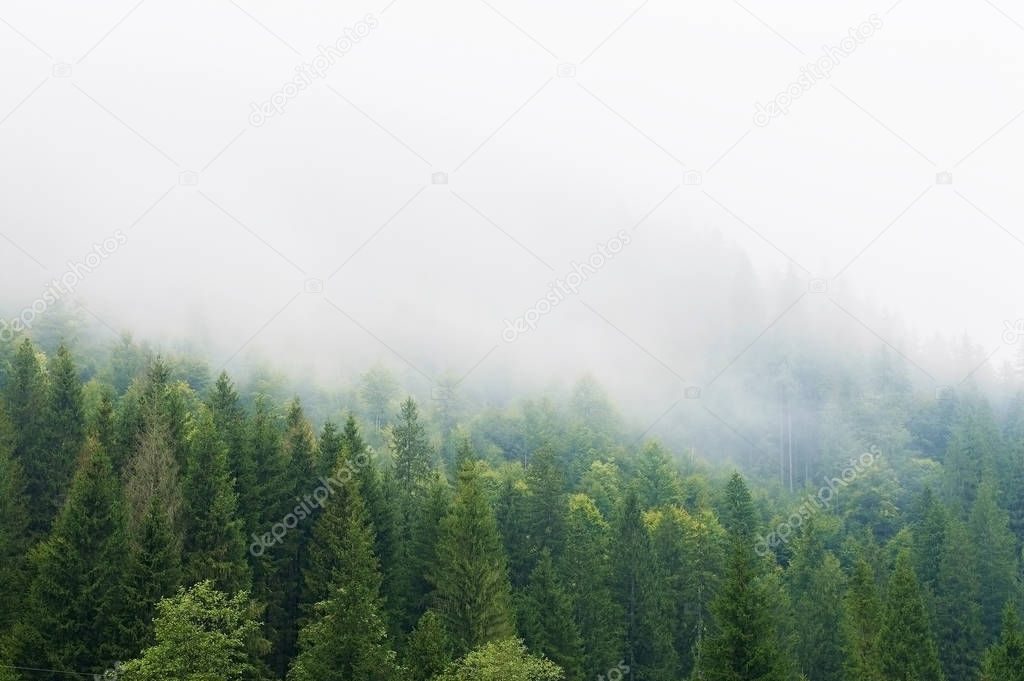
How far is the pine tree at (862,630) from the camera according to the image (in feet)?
175

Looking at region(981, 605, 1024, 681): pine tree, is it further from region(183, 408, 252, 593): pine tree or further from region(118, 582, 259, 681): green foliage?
region(183, 408, 252, 593): pine tree

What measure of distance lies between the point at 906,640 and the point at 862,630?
11.1 ft

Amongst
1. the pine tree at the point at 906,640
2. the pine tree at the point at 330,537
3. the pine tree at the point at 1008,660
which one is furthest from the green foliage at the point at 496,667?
the pine tree at the point at 1008,660

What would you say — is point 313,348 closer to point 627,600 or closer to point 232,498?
point 627,600

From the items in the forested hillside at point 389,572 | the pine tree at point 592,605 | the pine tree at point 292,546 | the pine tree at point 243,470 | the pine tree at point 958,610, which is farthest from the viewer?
the pine tree at point 958,610

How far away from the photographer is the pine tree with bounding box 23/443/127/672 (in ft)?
129

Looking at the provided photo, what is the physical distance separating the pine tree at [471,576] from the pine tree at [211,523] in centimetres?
1296

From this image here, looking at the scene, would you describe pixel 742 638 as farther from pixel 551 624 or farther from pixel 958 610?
pixel 958 610

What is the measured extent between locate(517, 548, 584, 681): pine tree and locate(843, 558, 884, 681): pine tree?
1592 cm

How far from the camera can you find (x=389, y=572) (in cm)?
5491

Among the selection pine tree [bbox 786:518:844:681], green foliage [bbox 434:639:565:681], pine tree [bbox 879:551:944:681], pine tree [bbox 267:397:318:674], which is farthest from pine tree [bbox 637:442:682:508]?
green foliage [bbox 434:639:565:681]

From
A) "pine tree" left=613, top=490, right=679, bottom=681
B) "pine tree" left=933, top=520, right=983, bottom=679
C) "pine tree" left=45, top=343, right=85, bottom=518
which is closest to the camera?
"pine tree" left=45, top=343, right=85, bottom=518

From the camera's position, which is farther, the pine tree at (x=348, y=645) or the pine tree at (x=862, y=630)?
the pine tree at (x=862, y=630)

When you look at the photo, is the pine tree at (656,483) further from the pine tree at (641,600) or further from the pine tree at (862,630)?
the pine tree at (862,630)
